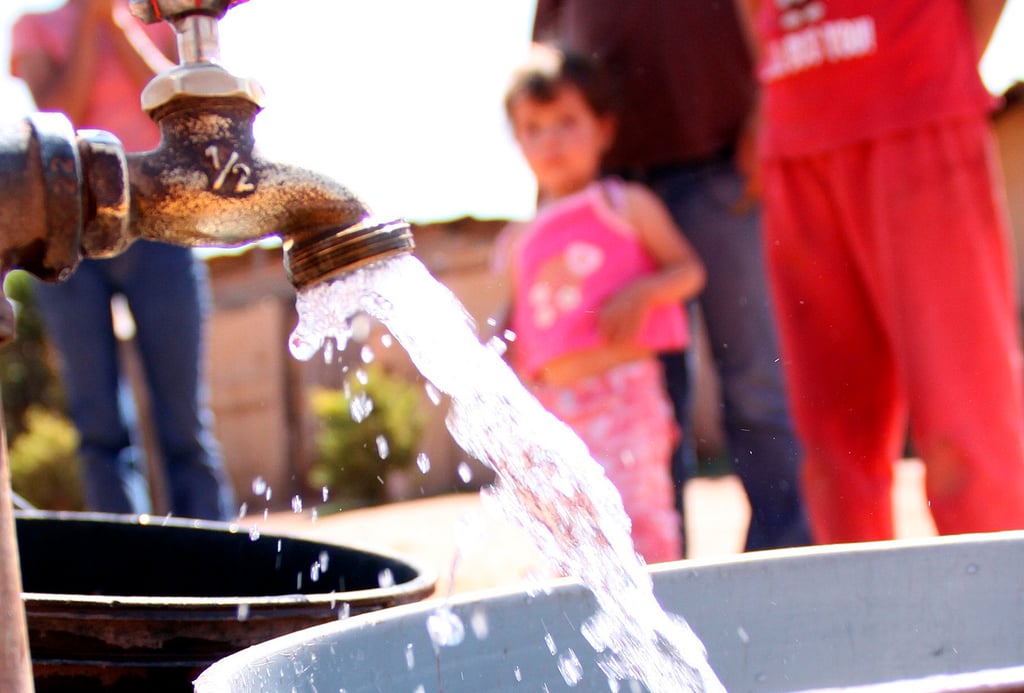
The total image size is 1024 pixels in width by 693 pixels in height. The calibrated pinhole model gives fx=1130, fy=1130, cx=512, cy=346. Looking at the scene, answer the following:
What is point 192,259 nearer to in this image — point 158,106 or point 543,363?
point 543,363

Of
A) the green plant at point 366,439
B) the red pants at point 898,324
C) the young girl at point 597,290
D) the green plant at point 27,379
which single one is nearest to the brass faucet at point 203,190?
the red pants at point 898,324

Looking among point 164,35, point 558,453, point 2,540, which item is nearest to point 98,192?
point 2,540

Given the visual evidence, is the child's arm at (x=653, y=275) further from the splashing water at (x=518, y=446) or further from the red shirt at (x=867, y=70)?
the splashing water at (x=518, y=446)

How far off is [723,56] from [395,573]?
201 cm

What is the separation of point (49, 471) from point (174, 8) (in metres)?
9.38

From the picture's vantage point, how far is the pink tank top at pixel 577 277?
2.88m

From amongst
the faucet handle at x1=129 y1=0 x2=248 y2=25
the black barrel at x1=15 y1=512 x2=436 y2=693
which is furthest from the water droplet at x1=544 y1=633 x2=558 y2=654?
the faucet handle at x1=129 y1=0 x2=248 y2=25

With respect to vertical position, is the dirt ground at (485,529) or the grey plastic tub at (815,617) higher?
the grey plastic tub at (815,617)

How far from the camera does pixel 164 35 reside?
3271mm

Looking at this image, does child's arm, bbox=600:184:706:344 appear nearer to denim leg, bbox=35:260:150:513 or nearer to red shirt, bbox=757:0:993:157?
red shirt, bbox=757:0:993:157

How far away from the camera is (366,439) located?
9.19 meters

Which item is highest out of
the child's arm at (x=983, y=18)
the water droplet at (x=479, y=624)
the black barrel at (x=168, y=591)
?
the child's arm at (x=983, y=18)

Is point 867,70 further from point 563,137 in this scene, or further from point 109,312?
point 109,312

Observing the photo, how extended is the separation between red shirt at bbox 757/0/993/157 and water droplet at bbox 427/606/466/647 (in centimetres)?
141
